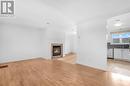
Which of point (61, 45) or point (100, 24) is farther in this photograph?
point (61, 45)

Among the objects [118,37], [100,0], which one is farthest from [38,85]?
[118,37]

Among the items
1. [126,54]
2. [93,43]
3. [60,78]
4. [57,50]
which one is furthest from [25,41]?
[126,54]

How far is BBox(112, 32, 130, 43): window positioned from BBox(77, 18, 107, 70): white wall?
12.7 feet

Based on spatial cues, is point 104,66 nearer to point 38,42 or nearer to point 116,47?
point 116,47

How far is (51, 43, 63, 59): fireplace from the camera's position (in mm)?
6260

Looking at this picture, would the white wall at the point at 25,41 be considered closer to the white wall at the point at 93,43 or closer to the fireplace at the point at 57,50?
the fireplace at the point at 57,50

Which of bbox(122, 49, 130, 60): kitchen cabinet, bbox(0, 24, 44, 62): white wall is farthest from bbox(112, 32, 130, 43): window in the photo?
bbox(0, 24, 44, 62): white wall

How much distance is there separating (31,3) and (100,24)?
279cm

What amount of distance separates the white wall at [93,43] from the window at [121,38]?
386cm

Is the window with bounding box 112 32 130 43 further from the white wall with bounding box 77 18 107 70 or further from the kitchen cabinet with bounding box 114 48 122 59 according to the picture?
the white wall with bounding box 77 18 107 70

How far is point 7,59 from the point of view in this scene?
4.45 metres

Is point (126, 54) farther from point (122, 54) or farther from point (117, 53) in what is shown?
point (117, 53)

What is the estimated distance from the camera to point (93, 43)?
3758 millimetres

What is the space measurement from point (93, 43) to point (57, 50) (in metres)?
3.45
